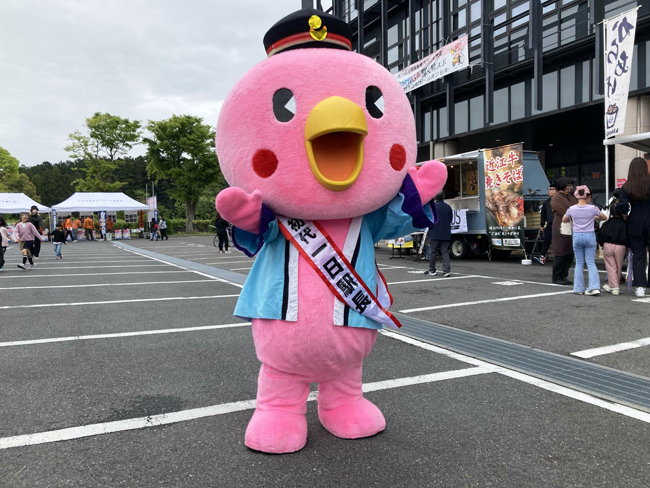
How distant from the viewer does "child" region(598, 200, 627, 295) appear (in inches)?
286

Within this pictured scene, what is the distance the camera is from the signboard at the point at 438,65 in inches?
739

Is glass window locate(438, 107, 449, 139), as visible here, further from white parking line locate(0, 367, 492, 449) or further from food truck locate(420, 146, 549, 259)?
white parking line locate(0, 367, 492, 449)

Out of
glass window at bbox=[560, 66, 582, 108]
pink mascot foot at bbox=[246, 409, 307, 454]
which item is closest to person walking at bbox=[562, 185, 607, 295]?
pink mascot foot at bbox=[246, 409, 307, 454]

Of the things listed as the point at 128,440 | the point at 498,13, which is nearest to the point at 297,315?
the point at 128,440

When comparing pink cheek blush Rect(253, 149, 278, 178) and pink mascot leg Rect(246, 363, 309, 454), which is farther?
pink mascot leg Rect(246, 363, 309, 454)

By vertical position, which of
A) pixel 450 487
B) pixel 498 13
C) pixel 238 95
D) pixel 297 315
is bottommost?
pixel 450 487

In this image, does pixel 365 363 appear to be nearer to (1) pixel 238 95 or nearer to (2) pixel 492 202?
(1) pixel 238 95

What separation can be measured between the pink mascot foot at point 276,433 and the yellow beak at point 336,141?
124 centimetres

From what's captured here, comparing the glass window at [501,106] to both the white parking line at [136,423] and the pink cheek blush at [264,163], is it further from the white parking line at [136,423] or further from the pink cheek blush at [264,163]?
the pink cheek blush at [264,163]

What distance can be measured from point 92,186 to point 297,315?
53176 mm

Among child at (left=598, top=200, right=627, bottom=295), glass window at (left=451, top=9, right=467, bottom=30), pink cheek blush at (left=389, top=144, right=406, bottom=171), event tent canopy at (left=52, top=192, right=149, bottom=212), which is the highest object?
glass window at (left=451, top=9, right=467, bottom=30)

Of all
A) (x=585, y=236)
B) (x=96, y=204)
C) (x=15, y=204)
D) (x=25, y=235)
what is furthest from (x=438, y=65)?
(x=15, y=204)

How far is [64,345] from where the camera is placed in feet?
15.6

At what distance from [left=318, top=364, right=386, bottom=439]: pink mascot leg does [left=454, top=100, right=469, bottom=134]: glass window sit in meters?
20.2
